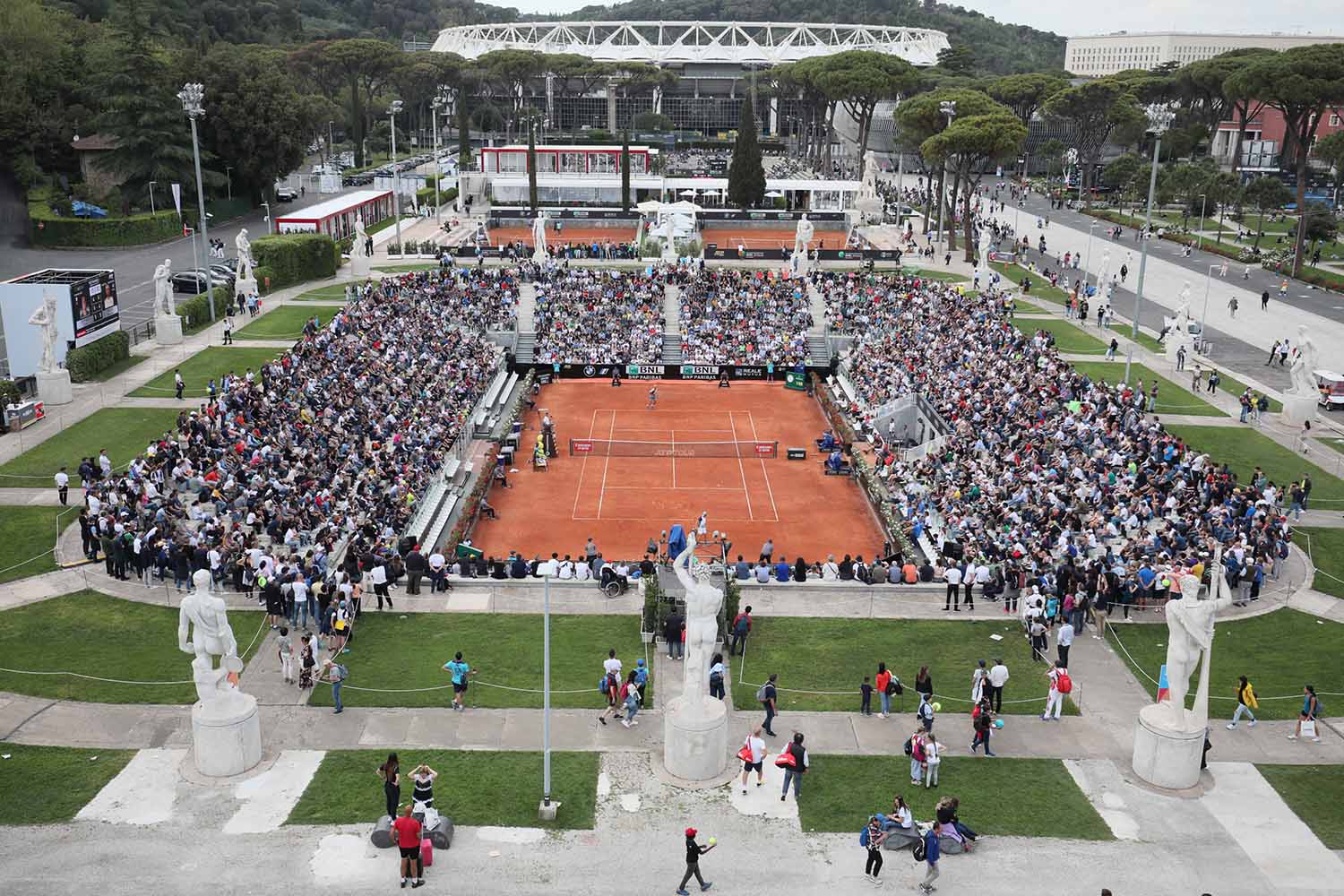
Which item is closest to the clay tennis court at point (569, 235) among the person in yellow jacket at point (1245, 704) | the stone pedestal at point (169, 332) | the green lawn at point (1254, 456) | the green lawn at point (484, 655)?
the stone pedestal at point (169, 332)

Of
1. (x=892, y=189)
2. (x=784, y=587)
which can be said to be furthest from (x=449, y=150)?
(x=784, y=587)

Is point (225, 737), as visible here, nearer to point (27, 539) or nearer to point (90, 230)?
point (27, 539)

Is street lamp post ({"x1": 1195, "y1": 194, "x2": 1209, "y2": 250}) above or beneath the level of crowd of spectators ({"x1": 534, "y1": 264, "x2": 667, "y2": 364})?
above

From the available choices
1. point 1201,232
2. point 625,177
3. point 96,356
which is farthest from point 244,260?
point 1201,232

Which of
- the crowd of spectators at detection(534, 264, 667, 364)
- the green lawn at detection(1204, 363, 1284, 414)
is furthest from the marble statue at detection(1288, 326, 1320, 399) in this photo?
the crowd of spectators at detection(534, 264, 667, 364)

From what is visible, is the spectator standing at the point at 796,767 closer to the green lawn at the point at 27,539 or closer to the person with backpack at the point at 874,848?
the person with backpack at the point at 874,848

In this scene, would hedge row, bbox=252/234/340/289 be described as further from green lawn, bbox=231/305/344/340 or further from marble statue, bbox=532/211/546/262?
marble statue, bbox=532/211/546/262

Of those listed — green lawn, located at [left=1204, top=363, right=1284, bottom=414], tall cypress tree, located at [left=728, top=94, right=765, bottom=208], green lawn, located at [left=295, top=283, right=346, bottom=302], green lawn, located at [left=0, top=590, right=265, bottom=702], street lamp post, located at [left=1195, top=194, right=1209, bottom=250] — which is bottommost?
green lawn, located at [left=0, top=590, right=265, bottom=702]

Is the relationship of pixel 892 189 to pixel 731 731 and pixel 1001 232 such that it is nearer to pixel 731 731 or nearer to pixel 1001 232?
pixel 1001 232
